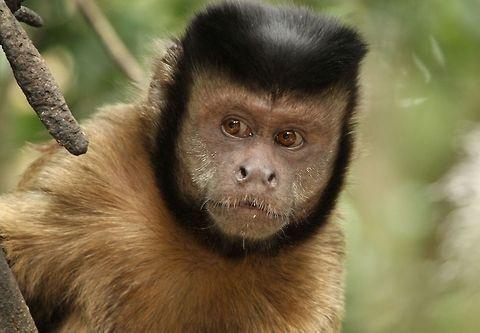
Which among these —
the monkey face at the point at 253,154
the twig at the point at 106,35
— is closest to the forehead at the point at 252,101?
the monkey face at the point at 253,154

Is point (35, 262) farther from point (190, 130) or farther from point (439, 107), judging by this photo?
point (439, 107)

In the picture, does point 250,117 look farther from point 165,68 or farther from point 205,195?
point 165,68

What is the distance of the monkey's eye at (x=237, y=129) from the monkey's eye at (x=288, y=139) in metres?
0.16

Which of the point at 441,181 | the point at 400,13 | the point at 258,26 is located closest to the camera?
the point at 258,26

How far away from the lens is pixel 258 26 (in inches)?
197

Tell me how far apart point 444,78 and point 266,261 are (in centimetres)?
298

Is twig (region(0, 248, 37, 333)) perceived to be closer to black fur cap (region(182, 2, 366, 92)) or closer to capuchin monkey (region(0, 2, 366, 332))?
capuchin monkey (region(0, 2, 366, 332))

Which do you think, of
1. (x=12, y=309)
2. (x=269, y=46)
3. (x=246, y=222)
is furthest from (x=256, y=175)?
(x=12, y=309)

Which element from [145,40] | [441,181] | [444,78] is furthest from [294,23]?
[441,181]

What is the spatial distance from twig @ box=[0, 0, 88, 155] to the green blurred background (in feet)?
11.4

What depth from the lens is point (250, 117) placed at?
494 cm

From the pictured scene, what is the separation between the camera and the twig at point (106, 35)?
6965mm

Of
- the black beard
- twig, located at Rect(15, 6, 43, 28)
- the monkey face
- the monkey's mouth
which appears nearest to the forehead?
the monkey face

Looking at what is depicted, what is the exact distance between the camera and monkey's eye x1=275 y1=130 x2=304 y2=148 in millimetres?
4941
